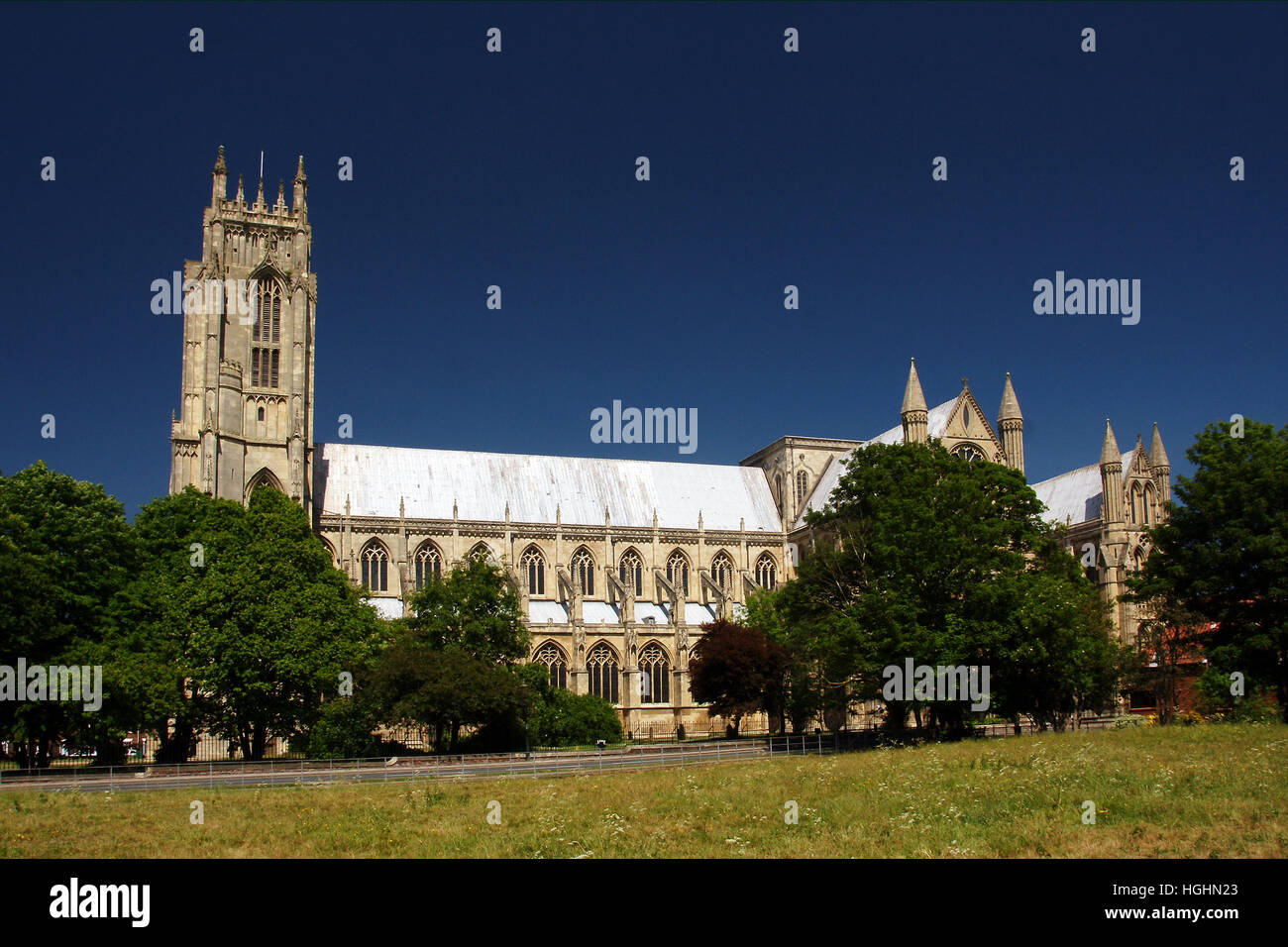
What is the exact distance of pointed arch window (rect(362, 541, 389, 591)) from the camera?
6025 centimetres

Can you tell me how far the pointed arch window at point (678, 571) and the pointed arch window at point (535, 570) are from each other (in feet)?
27.1

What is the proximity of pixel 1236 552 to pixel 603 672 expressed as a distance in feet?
113

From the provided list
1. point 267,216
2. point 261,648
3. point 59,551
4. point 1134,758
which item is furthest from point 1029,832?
point 267,216

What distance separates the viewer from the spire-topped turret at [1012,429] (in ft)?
203

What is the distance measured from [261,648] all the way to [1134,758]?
29644 millimetres

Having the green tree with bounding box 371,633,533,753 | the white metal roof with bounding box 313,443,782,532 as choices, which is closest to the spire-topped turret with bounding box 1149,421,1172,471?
the white metal roof with bounding box 313,443,782,532

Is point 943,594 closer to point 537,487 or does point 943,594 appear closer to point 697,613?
point 697,613

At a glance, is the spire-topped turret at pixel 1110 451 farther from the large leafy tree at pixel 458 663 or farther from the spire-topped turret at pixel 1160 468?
the large leafy tree at pixel 458 663

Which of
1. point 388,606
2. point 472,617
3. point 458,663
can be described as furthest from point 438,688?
point 388,606

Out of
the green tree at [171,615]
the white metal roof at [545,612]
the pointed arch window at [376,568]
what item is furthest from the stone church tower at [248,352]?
the white metal roof at [545,612]

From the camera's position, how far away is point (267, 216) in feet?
201

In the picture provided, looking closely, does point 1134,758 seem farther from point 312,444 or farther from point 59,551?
point 312,444

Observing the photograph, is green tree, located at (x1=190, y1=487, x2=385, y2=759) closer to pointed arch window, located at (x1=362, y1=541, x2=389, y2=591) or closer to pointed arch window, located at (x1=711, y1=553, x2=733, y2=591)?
pointed arch window, located at (x1=362, y1=541, x2=389, y2=591)

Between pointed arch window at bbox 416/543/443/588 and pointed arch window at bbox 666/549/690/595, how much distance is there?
14834mm
